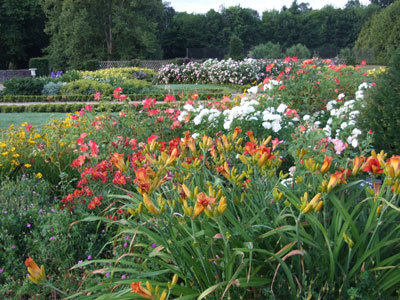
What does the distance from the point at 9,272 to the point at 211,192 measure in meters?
1.48

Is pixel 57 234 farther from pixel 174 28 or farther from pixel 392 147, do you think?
pixel 174 28

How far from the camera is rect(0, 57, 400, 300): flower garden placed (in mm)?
1429

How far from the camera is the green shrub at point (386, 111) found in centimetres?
322

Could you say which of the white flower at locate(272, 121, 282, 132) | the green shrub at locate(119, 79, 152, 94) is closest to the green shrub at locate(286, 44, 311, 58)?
the green shrub at locate(119, 79, 152, 94)

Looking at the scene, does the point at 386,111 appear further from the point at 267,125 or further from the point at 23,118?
the point at 23,118

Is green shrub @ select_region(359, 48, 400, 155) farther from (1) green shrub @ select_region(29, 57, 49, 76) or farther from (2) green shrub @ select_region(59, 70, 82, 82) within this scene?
(1) green shrub @ select_region(29, 57, 49, 76)

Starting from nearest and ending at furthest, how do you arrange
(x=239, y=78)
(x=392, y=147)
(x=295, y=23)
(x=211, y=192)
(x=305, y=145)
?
(x=211, y=192)
(x=305, y=145)
(x=392, y=147)
(x=239, y=78)
(x=295, y=23)

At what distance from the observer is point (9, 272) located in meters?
2.13

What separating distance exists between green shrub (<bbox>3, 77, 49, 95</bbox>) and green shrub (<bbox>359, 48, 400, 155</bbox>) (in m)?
11.9

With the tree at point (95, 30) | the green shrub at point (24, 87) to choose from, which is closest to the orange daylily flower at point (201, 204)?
the green shrub at point (24, 87)

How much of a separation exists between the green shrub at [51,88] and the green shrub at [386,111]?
37.1 feet

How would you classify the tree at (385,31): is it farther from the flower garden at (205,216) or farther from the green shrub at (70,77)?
the flower garden at (205,216)

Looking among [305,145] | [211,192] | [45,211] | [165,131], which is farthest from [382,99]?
[45,211]

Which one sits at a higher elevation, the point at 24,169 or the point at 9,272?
the point at 24,169
